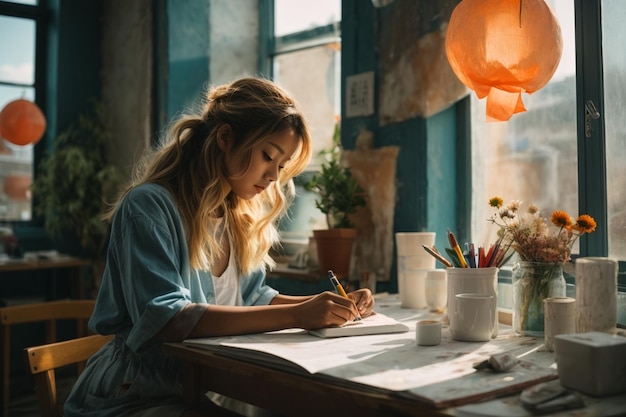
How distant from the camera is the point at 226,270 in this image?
1845 mm

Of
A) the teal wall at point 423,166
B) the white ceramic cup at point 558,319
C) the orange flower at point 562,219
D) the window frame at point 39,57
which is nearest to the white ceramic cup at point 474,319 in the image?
the white ceramic cup at point 558,319

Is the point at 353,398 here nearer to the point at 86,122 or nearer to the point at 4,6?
the point at 86,122

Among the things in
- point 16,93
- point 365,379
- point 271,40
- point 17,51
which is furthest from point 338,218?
point 17,51

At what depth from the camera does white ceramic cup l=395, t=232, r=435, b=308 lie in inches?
77.0

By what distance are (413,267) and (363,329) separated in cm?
57

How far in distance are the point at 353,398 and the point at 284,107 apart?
36.6 inches

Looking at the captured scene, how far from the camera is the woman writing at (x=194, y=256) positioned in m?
1.42

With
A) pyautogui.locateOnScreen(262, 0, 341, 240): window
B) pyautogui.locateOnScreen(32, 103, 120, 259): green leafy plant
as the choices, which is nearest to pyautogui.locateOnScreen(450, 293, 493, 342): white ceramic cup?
pyautogui.locateOnScreen(262, 0, 341, 240): window

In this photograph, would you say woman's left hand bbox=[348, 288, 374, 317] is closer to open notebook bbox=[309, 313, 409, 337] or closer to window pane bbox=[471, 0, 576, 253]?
open notebook bbox=[309, 313, 409, 337]

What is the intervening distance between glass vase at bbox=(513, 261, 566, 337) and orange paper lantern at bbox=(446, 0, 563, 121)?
46 cm

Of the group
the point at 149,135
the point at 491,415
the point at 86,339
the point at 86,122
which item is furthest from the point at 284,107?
the point at 86,122

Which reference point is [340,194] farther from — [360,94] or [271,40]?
[271,40]

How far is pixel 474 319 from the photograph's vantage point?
1418 millimetres

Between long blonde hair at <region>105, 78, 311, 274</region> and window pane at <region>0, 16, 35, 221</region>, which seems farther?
window pane at <region>0, 16, 35, 221</region>
